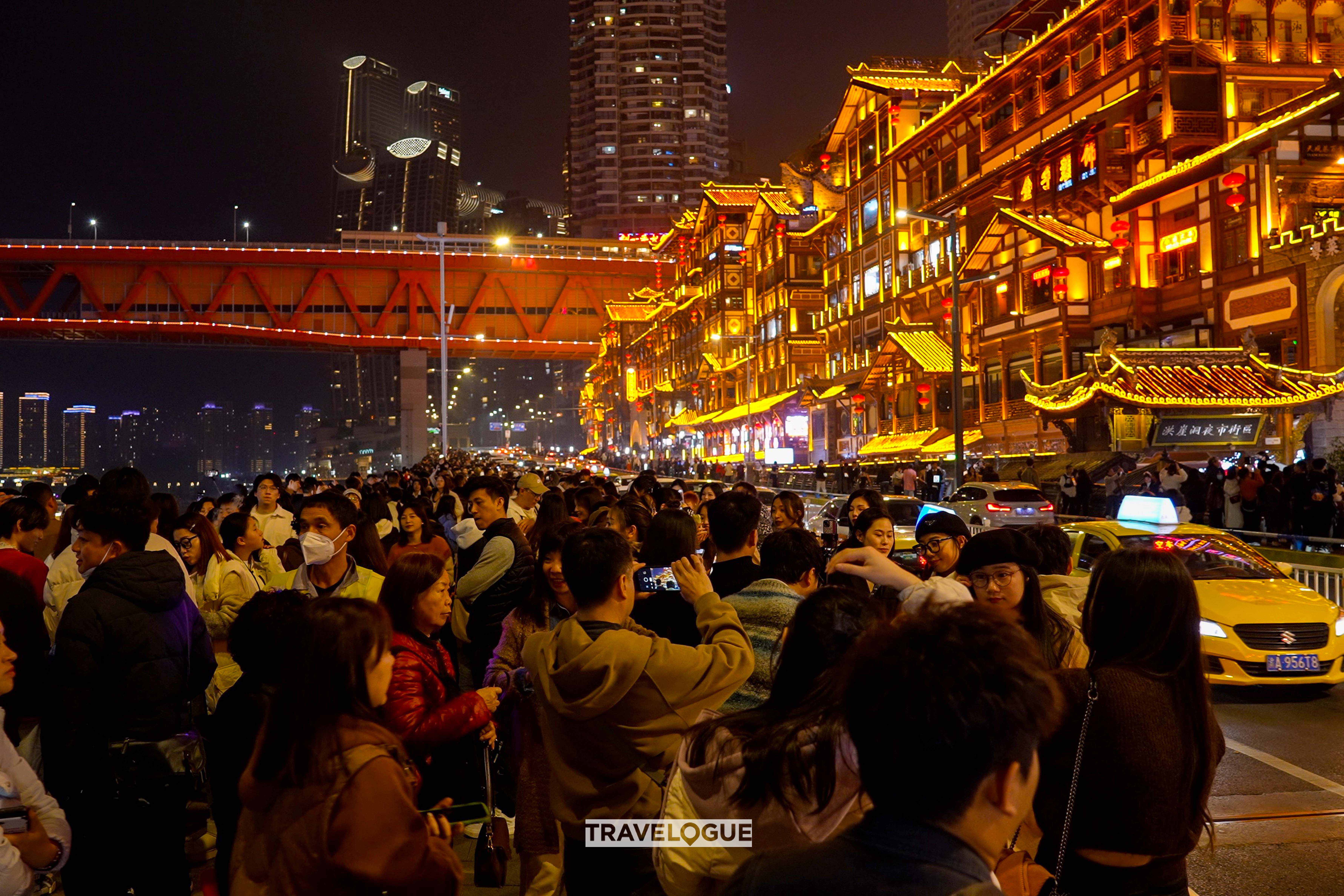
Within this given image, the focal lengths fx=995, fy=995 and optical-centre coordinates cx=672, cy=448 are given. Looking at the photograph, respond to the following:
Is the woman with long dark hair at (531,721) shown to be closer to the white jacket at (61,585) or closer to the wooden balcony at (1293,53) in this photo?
the white jacket at (61,585)

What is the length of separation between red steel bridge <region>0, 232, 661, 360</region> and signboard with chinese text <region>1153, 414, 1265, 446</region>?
4210cm

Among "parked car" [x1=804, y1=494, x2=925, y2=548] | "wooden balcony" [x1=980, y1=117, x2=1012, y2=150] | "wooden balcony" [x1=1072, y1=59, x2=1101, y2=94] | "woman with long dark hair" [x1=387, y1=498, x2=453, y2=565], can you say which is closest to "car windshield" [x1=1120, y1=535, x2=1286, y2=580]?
"parked car" [x1=804, y1=494, x2=925, y2=548]

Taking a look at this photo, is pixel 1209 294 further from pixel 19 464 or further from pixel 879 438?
pixel 19 464

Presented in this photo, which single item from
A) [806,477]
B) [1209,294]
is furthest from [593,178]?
[1209,294]

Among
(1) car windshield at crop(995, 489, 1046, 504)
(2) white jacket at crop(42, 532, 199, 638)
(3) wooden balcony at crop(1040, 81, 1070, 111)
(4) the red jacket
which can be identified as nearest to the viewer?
(4) the red jacket

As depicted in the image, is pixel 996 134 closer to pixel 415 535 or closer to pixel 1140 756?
pixel 415 535

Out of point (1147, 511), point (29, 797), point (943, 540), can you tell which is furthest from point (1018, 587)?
point (1147, 511)

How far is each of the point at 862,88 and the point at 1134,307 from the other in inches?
865

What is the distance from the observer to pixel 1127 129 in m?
32.3

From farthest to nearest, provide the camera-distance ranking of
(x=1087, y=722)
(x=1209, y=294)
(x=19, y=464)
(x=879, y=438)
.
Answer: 1. (x=19, y=464)
2. (x=879, y=438)
3. (x=1209, y=294)
4. (x=1087, y=722)

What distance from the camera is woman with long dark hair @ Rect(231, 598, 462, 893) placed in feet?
8.54

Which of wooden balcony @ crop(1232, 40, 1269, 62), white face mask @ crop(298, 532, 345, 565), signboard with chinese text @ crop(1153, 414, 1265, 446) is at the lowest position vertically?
white face mask @ crop(298, 532, 345, 565)

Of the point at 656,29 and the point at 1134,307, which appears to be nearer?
the point at 1134,307

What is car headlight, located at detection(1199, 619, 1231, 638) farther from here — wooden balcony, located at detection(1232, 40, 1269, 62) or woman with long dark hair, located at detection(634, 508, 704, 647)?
wooden balcony, located at detection(1232, 40, 1269, 62)
